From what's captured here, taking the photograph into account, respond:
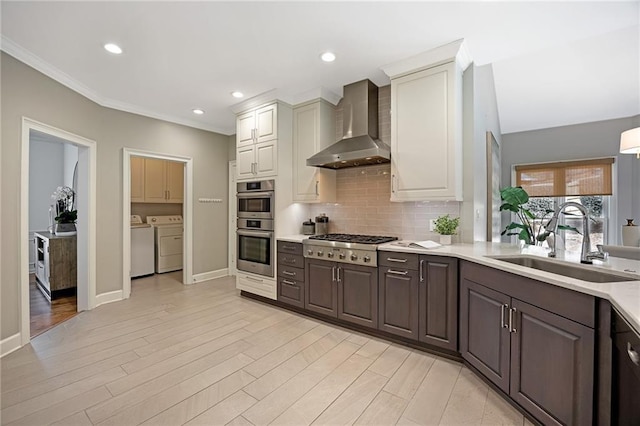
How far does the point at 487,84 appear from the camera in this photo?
3535 millimetres

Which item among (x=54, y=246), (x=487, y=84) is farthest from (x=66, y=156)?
(x=487, y=84)

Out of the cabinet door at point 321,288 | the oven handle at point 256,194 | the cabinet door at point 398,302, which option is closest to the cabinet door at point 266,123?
the oven handle at point 256,194

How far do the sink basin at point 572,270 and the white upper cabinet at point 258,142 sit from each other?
2.71 meters

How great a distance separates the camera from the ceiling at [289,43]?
6.78ft

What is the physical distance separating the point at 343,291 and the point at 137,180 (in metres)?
4.56

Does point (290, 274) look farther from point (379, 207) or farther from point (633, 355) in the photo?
point (633, 355)

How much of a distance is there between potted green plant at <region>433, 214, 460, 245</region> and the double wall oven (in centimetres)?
195

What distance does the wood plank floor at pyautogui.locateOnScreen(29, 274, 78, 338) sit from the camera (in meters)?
3.05

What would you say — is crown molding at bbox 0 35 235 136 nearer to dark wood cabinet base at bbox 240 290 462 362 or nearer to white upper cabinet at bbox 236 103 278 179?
white upper cabinet at bbox 236 103 278 179

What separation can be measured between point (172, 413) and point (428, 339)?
1.94 meters

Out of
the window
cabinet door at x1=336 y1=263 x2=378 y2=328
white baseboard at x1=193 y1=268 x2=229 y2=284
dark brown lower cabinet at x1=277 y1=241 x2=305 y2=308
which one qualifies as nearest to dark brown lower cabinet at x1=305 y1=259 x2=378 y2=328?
cabinet door at x1=336 y1=263 x2=378 y2=328

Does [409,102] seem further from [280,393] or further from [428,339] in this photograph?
[280,393]

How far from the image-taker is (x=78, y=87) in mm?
3277

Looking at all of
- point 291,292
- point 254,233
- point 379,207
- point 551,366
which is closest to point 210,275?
point 254,233
